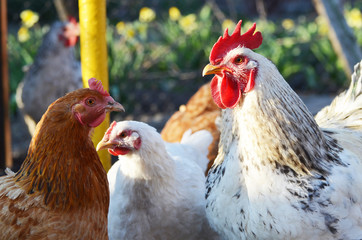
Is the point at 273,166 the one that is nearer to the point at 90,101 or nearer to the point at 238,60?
the point at 238,60

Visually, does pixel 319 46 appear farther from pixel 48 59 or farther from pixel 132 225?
pixel 132 225

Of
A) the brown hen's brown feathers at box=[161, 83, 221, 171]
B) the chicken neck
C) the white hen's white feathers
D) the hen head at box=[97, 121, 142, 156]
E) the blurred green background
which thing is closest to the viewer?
the white hen's white feathers

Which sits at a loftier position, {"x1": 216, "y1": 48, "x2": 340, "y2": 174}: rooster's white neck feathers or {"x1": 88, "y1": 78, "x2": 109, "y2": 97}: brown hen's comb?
{"x1": 88, "y1": 78, "x2": 109, "y2": 97}: brown hen's comb

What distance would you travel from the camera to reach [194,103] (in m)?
4.12

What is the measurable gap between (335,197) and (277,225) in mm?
312

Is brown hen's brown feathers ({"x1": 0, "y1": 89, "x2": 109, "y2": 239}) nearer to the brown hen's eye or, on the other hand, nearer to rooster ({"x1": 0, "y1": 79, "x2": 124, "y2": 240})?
rooster ({"x1": 0, "y1": 79, "x2": 124, "y2": 240})

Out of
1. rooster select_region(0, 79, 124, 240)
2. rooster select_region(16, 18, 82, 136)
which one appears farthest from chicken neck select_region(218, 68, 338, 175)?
rooster select_region(16, 18, 82, 136)

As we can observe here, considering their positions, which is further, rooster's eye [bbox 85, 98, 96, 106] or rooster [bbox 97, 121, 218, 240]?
rooster [bbox 97, 121, 218, 240]

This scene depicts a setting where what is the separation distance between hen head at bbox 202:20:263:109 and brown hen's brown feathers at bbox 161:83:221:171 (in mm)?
1191

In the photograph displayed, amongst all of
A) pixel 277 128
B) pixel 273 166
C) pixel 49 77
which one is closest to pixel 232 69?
pixel 277 128

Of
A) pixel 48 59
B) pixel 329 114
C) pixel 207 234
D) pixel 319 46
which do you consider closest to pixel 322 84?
pixel 319 46

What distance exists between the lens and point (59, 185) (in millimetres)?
2568

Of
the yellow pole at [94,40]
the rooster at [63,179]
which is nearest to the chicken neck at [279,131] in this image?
the rooster at [63,179]

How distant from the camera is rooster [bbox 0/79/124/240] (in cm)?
250
